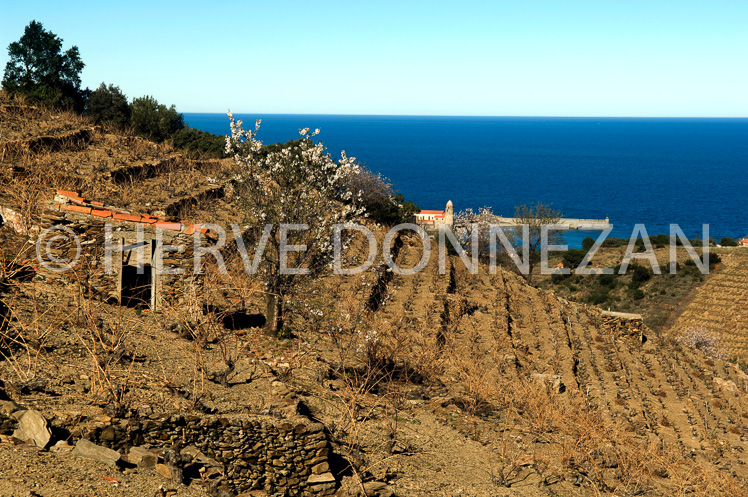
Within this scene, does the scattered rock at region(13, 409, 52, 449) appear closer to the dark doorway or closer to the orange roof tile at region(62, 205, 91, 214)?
the dark doorway

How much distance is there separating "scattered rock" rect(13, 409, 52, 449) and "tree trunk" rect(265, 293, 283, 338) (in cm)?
620

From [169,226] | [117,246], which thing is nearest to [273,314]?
[169,226]

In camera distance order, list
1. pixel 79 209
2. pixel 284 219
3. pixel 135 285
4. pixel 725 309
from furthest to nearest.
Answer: pixel 725 309 < pixel 284 219 < pixel 135 285 < pixel 79 209

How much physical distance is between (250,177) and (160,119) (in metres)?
Answer: 26.9

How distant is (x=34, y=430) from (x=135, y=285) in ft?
19.7

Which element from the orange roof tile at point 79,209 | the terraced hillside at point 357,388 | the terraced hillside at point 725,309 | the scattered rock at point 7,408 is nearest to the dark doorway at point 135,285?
the terraced hillside at point 357,388

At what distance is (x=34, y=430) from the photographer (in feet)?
22.4

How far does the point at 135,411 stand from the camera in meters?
7.46

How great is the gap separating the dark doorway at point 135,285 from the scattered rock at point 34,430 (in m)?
5.57

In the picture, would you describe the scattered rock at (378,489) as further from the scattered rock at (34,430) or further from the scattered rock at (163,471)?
the scattered rock at (34,430)

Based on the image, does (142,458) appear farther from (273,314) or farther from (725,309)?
(725,309)

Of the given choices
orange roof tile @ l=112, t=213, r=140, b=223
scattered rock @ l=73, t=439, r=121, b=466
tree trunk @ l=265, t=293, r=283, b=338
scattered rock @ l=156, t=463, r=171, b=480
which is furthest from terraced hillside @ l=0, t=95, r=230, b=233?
scattered rock @ l=156, t=463, r=171, b=480

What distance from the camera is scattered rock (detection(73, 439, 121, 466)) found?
6797 millimetres

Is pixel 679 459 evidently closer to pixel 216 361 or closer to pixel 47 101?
pixel 216 361
